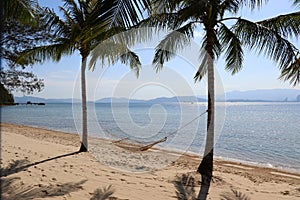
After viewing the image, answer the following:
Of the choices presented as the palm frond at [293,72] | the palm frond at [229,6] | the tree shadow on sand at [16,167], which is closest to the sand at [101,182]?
the tree shadow on sand at [16,167]

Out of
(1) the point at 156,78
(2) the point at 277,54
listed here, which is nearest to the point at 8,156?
(1) the point at 156,78

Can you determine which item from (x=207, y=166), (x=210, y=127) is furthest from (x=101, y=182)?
(x=210, y=127)

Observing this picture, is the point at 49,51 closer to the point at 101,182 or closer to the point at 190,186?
the point at 101,182

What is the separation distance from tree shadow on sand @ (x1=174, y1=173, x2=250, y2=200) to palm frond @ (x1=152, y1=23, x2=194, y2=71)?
245 centimetres

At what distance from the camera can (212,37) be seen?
4562 millimetres

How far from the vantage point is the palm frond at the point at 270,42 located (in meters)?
4.00

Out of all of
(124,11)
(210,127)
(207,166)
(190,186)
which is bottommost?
(190,186)

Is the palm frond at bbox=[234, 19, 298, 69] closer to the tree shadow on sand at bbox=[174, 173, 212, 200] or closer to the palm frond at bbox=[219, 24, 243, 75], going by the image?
the palm frond at bbox=[219, 24, 243, 75]

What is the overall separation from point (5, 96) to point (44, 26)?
182cm

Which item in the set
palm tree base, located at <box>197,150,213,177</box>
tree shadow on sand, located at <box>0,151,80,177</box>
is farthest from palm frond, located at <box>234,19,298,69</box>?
tree shadow on sand, located at <box>0,151,80,177</box>

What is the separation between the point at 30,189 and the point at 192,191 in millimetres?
2271

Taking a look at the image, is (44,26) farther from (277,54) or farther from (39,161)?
(277,54)

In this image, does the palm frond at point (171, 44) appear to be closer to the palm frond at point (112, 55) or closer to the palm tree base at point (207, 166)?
the palm frond at point (112, 55)

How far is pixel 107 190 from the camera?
3631mm
